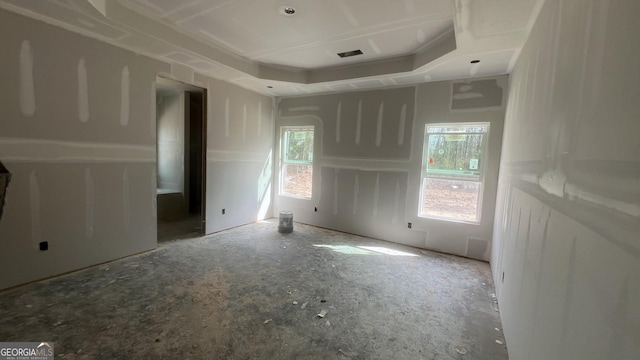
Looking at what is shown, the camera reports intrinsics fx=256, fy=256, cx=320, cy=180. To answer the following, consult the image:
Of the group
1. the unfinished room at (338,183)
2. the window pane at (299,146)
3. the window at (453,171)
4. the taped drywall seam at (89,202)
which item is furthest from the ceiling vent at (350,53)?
the taped drywall seam at (89,202)

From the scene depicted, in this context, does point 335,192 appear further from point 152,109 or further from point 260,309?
point 152,109

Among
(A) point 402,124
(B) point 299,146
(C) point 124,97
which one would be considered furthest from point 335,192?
(C) point 124,97

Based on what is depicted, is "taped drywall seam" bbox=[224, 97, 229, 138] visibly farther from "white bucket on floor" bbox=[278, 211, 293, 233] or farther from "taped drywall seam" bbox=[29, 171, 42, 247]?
"taped drywall seam" bbox=[29, 171, 42, 247]

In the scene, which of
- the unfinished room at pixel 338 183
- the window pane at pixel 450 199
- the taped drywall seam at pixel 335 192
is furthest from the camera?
the taped drywall seam at pixel 335 192

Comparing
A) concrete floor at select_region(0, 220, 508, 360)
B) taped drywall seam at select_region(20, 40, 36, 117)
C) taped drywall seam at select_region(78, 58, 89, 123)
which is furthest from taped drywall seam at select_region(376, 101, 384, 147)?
taped drywall seam at select_region(20, 40, 36, 117)

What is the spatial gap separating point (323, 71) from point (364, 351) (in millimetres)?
4081

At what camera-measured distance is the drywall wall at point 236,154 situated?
4582 mm

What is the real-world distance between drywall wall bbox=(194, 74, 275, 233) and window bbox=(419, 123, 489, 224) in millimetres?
3303

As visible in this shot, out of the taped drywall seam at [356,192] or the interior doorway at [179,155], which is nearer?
the taped drywall seam at [356,192]

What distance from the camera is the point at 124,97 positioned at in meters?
3.35

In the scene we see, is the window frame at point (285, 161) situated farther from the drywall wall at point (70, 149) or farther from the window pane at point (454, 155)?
the drywall wall at point (70, 149)

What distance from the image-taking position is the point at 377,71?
399cm

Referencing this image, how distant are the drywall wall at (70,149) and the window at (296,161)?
2.71 m

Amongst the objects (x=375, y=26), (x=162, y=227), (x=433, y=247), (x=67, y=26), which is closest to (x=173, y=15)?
(x=67, y=26)
